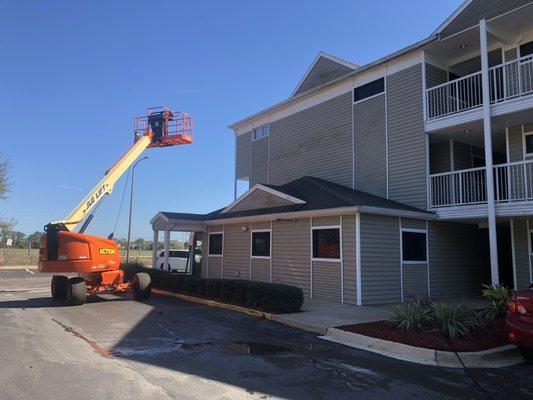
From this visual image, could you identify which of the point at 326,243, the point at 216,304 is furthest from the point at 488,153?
the point at 216,304

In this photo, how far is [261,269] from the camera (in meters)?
19.0

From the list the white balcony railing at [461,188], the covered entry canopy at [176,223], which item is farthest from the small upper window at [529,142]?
the covered entry canopy at [176,223]

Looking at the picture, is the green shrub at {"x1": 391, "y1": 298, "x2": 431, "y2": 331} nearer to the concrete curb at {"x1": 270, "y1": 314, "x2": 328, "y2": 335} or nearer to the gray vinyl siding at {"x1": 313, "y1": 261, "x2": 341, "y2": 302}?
the concrete curb at {"x1": 270, "y1": 314, "x2": 328, "y2": 335}

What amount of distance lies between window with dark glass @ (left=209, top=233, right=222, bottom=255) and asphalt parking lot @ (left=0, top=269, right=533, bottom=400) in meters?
10.4

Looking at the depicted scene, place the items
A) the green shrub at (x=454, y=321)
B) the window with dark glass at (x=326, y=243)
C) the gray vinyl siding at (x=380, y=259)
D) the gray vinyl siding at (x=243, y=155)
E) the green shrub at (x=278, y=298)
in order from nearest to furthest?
1. the green shrub at (x=454, y=321)
2. the green shrub at (x=278, y=298)
3. the gray vinyl siding at (x=380, y=259)
4. the window with dark glass at (x=326, y=243)
5. the gray vinyl siding at (x=243, y=155)

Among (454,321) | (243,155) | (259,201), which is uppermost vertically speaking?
(243,155)

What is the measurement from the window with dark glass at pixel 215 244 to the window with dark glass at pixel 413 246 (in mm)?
9270

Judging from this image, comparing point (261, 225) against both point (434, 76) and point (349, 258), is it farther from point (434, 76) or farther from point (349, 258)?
point (434, 76)

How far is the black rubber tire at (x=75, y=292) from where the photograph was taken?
14937mm

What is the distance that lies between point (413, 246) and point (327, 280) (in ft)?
10.5

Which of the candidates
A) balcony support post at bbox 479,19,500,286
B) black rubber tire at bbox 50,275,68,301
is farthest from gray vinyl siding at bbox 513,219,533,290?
black rubber tire at bbox 50,275,68,301

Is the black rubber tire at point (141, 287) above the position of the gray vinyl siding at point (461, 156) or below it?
below

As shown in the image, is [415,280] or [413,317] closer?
[413,317]

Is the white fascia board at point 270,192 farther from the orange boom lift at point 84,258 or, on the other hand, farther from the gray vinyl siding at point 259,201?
the orange boom lift at point 84,258
